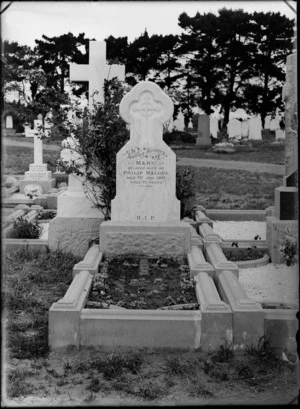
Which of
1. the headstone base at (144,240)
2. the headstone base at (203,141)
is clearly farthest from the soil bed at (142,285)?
the headstone base at (203,141)

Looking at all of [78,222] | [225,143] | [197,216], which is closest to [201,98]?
[225,143]

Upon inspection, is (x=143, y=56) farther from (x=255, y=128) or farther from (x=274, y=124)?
(x=274, y=124)

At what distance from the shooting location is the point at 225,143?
24.3m

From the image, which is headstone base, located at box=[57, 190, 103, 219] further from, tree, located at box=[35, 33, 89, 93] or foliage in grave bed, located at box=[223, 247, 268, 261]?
tree, located at box=[35, 33, 89, 93]

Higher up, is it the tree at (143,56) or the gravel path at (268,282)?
the tree at (143,56)

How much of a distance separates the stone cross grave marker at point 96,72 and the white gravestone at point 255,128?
21575mm

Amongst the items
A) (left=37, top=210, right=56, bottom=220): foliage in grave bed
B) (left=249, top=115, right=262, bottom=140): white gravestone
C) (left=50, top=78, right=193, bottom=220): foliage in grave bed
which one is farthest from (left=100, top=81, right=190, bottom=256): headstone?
(left=249, top=115, right=262, bottom=140): white gravestone

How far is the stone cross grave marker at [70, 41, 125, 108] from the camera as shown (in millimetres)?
7227

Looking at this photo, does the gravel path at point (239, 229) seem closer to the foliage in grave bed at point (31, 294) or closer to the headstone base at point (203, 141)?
the foliage in grave bed at point (31, 294)

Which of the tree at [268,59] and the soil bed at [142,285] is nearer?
the soil bed at [142,285]

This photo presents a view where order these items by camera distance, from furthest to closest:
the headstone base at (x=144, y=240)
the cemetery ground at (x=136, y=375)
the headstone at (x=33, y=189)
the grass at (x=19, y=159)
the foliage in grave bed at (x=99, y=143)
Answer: the grass at (x=19, y=159) → the headstone at (x=33, y=189) → the foliage in grave bed at (x=99, y=143) → the headstone base at (x=144, y=240) → the cemetery ground at (x=136, y=375)

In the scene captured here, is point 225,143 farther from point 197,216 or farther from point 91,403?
point 91,403

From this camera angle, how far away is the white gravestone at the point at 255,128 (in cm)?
2812

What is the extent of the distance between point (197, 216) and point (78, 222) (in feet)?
7.57
